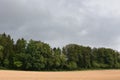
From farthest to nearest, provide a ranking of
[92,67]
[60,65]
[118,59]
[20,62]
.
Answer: [118,59]
[92,67]
[60,65]
[20,62]

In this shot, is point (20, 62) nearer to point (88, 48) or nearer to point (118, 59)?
point (88, 48)

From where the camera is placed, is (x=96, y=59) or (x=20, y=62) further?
(x=96, y=59)

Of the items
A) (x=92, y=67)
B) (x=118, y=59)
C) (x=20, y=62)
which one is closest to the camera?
(x=20, y=62)

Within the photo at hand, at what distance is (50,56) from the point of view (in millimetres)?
113500

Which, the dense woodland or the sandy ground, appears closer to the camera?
the sandy ground

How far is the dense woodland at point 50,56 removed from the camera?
106 m

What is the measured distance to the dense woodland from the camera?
106125 millimetres

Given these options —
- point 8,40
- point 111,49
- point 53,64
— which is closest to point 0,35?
point 8,40

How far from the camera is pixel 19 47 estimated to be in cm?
11531

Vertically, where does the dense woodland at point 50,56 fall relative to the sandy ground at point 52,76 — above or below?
above

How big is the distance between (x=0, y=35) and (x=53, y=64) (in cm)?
2315

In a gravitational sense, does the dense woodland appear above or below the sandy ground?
above

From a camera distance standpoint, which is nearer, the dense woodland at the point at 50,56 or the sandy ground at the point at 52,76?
the sandy ground at the point at 52,76

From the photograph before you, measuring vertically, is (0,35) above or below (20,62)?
above
